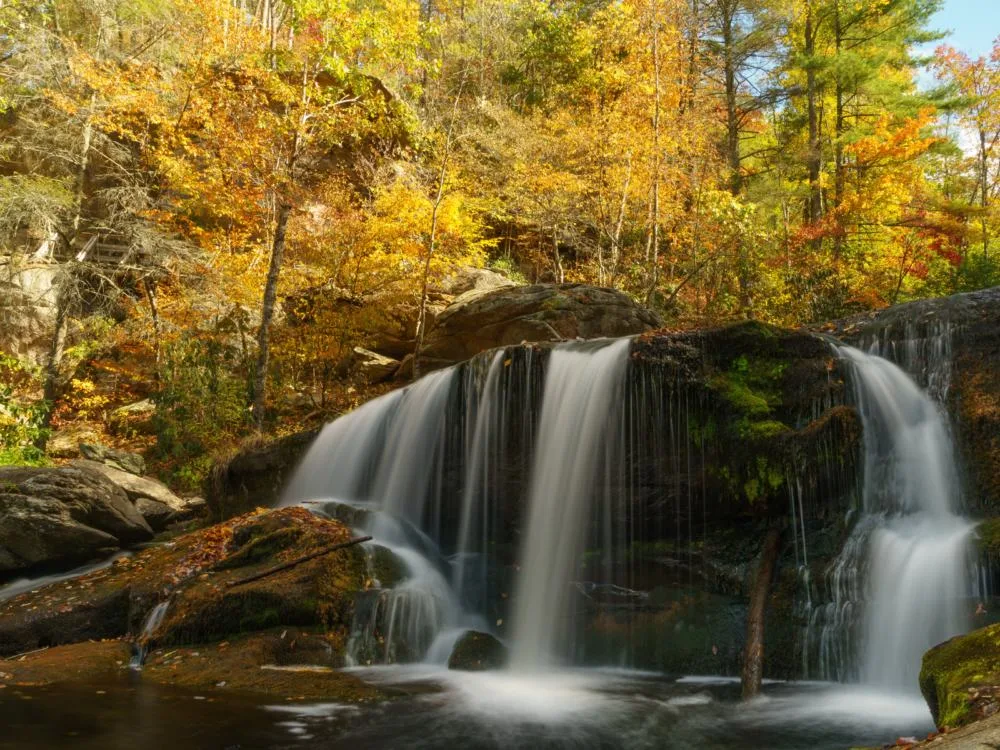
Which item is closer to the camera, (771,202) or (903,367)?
(903,367)

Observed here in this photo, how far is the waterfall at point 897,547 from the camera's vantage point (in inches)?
216

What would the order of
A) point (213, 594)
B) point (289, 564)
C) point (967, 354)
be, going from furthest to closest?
point (967, 354) → point (289, 564) → point (213, 594)

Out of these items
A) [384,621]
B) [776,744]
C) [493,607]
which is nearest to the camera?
[776,744]

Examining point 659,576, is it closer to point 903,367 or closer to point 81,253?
point 903,367

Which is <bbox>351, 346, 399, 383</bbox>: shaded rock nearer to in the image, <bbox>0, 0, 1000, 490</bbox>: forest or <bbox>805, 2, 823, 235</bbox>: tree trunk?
<bbox>0, 0, 1000, 490</bbox>: forest

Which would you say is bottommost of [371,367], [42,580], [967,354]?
[42,580]

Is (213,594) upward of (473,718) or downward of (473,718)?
upward

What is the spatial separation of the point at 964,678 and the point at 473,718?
3.21 m

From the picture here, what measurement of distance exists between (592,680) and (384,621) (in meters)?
2.09

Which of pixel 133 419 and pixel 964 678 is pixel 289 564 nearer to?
pixel 964 678

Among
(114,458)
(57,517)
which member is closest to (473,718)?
(57,517)

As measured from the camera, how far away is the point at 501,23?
2548 cm

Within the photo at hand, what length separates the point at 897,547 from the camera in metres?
6.03

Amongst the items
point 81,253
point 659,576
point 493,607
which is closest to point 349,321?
point 81,253
